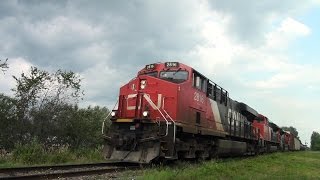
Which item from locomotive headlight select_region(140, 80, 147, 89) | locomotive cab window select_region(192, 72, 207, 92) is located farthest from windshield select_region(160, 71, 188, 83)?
locomotive headlight select_region(140, 80, 147, 89)

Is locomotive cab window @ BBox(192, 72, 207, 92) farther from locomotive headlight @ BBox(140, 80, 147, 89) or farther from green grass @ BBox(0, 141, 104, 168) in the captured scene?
green grass @ BBox(0, 141, 104, 168)

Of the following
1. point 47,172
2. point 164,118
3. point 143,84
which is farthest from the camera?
point 143,84

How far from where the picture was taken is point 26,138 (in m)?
29.8

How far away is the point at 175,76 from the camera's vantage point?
53.7ft

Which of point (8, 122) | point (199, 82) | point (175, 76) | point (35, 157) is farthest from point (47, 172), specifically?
point (8, 122)

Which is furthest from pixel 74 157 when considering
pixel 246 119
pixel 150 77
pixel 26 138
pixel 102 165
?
pixel 246 119

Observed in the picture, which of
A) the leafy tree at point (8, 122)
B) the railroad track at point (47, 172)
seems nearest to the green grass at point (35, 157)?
the railroad track at point (47, 172)

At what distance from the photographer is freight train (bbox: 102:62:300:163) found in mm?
14562

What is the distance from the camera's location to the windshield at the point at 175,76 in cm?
1623

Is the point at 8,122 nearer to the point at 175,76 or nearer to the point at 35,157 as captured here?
the point at 35,157

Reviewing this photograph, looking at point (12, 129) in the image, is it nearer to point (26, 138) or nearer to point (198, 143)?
point (26, 138)

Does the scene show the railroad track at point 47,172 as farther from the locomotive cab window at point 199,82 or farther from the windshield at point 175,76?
the locomotive cab window at point 199,82

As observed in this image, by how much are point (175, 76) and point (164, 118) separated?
92.3 inches

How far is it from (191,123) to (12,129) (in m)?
18.2
